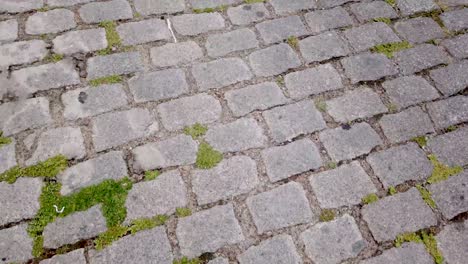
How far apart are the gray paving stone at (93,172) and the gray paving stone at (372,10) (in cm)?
217

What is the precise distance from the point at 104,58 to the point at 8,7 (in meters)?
0.90

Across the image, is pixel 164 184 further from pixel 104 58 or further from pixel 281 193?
pixel 104 58

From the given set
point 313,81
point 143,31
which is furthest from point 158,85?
point 313,81

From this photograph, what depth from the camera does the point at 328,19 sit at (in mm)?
3348

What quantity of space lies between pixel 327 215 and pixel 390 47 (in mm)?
1519

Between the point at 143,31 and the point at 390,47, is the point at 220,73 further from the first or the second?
the point at 390,47

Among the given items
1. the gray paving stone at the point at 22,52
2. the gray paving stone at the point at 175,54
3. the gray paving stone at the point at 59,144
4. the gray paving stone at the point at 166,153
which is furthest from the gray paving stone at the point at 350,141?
the gray paving stone at the point at 22,52

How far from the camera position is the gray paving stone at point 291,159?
2.50 meters

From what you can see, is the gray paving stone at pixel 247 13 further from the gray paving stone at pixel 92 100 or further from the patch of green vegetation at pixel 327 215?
the patch of green vegetation at pixel 327 215

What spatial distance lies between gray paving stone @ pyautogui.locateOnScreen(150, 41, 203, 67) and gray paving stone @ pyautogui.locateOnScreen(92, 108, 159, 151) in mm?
450

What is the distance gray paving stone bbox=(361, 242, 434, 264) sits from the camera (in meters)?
2.22

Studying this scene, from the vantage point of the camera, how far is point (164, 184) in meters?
2.39

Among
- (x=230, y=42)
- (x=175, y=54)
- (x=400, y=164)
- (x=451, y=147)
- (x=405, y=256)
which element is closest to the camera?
(x=405, y=256)

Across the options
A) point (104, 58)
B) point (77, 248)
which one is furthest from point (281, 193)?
point (104, 58)
